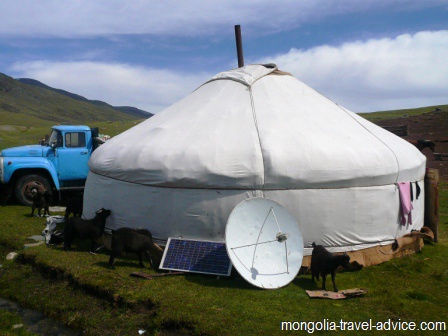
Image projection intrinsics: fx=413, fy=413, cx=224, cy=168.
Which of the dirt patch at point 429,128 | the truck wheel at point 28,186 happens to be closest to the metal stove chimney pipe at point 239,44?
the truck wheel at point 28,186

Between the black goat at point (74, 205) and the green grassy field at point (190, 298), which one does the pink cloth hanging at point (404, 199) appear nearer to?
the green grassy field at point (190, 298)

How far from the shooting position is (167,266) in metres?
7.14

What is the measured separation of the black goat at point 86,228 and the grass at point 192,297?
30 cm

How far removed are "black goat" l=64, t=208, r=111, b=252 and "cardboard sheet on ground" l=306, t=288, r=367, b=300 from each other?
4.13m

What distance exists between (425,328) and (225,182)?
144 inches

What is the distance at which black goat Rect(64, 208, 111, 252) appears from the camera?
785cm

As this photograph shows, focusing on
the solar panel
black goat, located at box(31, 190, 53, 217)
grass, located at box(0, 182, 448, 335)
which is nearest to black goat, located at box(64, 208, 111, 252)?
grass, located at box(0, 182, 448, 335)

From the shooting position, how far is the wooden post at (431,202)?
964cm

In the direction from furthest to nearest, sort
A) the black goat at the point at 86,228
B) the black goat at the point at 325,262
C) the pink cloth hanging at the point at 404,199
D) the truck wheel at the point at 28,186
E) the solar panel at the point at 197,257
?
the truck wheel at the point at 28,186 → the pink cloth hanging at the point at 404,199 → the black goat at the point at 86,228 → the solar panel at the point at 197,257 → the black goat at the point at 325,262

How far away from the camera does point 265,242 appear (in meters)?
6.79

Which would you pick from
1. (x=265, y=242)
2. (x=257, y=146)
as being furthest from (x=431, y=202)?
(x=265, y=242)

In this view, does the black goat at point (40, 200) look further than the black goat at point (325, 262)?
Yes

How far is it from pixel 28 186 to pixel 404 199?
1019cm

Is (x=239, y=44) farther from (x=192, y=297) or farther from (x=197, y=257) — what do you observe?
(x=192, y=297)
